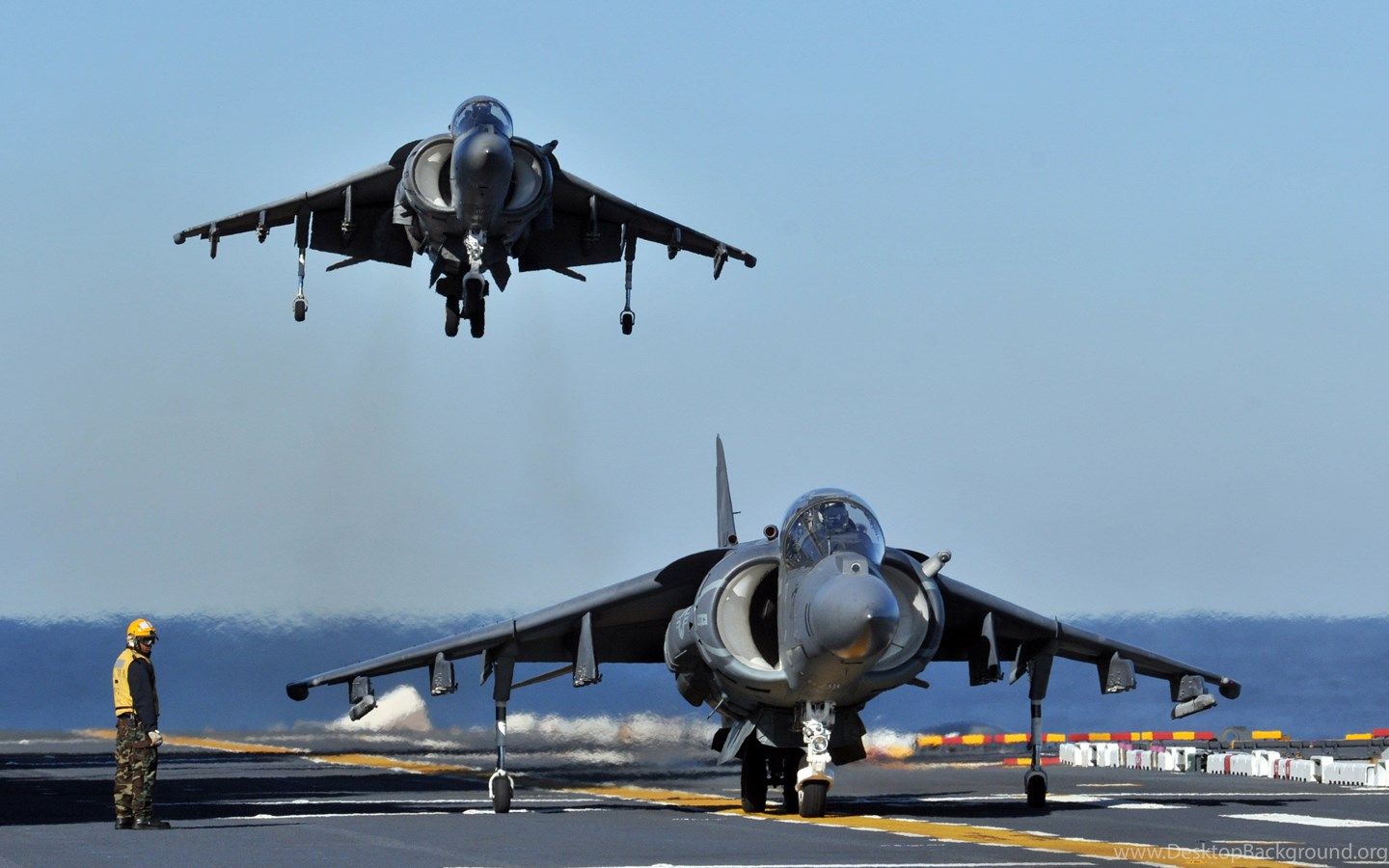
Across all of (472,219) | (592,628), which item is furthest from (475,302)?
(592,628)

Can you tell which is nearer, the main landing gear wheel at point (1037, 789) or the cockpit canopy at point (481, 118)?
the main landing gear wheel at point (1037, 789)

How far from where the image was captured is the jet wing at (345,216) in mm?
28516

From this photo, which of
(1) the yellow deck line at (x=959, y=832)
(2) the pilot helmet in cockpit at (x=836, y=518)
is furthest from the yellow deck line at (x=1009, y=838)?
(2) the pilot helmet in cockpit at (x=836, y=518)

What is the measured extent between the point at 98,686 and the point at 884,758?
25.0m

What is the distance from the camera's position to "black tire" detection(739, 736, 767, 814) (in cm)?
2244

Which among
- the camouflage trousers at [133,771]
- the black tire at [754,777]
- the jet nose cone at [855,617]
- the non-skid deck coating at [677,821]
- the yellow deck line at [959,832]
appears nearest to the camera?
the yellow deck line at [959,832]

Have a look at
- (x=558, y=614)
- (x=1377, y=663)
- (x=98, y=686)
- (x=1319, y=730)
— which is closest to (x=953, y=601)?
(x=558, y=614)

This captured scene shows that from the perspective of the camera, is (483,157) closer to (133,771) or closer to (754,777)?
(754,777)

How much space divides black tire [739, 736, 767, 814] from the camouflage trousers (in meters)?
6.73

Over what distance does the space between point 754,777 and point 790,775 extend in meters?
0.45

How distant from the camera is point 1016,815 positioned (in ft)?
70.5

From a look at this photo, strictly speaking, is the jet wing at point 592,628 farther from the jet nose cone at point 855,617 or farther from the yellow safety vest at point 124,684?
the yellow safety vest at point 124,684

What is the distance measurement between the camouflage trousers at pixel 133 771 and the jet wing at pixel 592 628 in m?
→ 5.94

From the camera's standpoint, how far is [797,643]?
1964 cm
